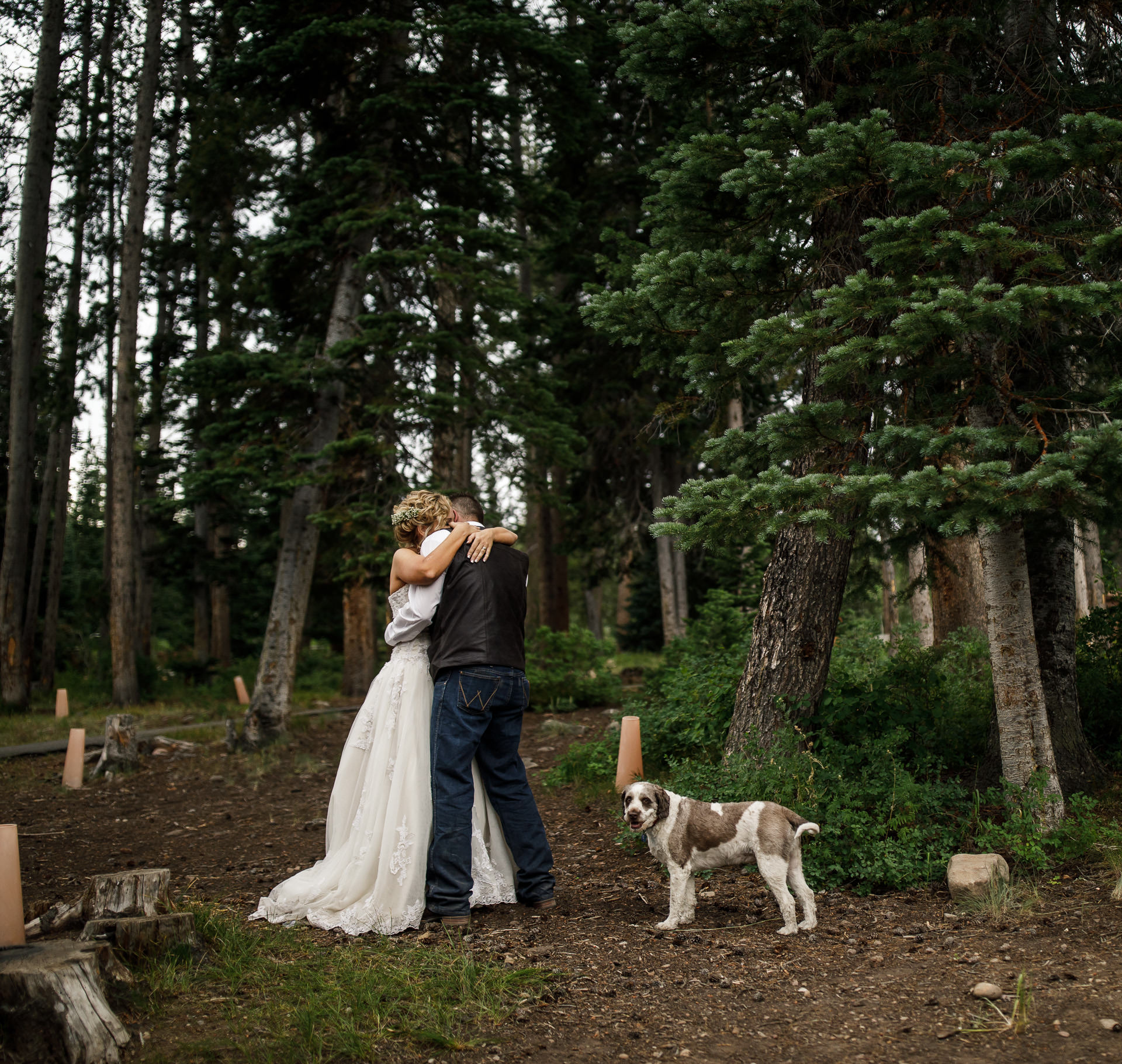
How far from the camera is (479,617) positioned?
505 centimetres

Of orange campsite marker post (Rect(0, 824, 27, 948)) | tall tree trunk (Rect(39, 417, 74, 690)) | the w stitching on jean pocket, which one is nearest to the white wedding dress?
the w stitching on jean pocket

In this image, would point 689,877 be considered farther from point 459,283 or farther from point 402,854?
point 459,283

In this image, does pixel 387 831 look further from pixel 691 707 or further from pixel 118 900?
pixel 691 707

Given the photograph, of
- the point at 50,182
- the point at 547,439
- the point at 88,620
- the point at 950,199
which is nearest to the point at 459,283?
the point at 547,439

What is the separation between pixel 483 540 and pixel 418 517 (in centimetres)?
40

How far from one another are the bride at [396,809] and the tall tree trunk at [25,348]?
45.7 feet

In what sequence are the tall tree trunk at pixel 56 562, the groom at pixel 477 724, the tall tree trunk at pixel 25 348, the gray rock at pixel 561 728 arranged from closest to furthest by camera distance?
the groom at pixel 477 724 → the gray rock at pixel 561 728 → the tall tree trunk at pixel 25 348 → the tall tree trunk at pixel 56 562

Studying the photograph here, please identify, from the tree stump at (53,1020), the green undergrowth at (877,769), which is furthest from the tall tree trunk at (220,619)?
the tree stump at (53,1020)

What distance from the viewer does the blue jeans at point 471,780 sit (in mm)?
4863

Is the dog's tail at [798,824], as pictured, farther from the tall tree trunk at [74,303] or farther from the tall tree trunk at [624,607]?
the tall tree trunk at [624,607]

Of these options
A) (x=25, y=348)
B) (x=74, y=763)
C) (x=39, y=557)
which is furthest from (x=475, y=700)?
(x=39, y=557)

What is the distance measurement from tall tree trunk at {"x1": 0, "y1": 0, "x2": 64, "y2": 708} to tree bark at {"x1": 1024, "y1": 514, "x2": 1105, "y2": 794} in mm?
16185

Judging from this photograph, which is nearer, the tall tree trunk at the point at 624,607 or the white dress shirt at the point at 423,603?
the white dress shirt at the point at 423,603

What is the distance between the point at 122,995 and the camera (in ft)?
11.9
